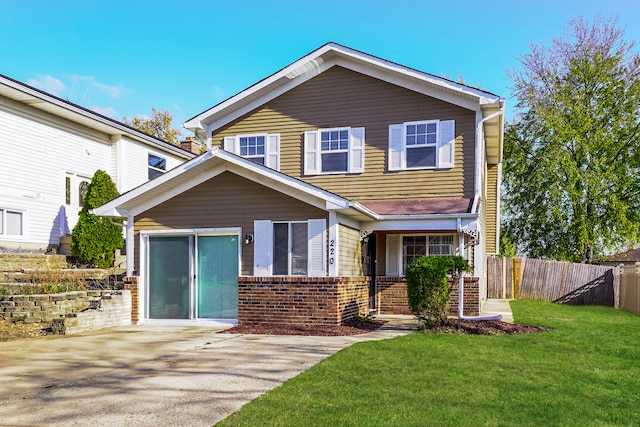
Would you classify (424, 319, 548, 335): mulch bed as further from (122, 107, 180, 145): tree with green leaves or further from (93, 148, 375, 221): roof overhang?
(122, 107, 180, 145): tree with green leaves

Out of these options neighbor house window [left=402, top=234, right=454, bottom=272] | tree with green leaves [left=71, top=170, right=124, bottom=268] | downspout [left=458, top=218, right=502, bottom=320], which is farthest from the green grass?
tree with green leaves [left=71, top=170, right=124, bottom=268]

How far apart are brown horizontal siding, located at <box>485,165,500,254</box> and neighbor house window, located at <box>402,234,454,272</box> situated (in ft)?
18.5

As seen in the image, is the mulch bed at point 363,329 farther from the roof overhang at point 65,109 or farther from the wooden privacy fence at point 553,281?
the wooden privacy fence at point 553,281

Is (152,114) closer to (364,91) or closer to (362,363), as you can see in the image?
(364,91)

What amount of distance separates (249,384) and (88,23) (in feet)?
53.4

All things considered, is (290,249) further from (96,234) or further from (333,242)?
(96,234)

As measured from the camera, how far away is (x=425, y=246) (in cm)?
1534

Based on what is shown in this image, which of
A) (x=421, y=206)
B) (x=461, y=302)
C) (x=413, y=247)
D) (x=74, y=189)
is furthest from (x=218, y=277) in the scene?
(x=74, y=189)

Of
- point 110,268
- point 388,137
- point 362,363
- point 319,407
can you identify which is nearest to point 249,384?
point 319,407

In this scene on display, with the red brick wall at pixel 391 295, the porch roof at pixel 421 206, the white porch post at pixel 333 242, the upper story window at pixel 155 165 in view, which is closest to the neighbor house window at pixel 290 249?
the white porch post at pixel 333 242

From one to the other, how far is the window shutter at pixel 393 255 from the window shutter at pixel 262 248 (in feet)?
14.8

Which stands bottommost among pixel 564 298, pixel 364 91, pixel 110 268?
pixel 564 298

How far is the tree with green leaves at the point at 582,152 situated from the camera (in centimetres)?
2703

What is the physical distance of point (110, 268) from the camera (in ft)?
56.2
